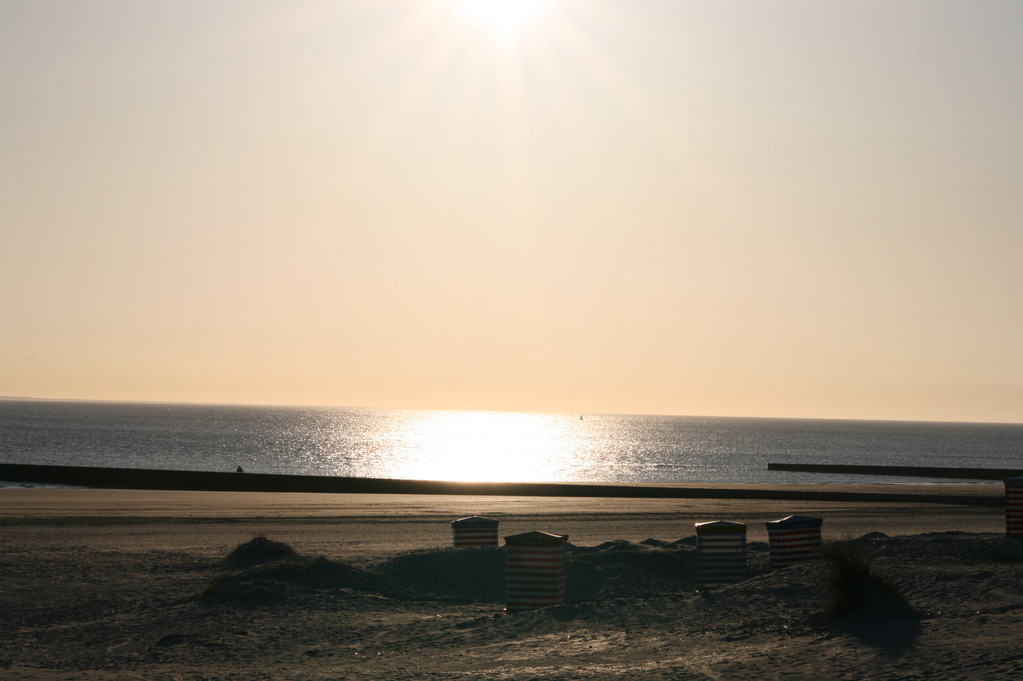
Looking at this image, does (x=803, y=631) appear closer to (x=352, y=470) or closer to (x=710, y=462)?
(x=352, y=470)

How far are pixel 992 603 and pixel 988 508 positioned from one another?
31.0m

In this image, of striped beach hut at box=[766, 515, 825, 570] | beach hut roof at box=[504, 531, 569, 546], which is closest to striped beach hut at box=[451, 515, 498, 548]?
beach hut roof at box=[504, 531, 569, 546]

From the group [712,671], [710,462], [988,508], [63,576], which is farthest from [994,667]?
[710,462]

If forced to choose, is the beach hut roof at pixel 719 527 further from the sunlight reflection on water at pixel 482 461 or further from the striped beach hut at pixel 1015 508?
the sunlight reflection on water at pixel 482 461

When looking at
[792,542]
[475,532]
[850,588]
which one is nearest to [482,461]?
[475,532]

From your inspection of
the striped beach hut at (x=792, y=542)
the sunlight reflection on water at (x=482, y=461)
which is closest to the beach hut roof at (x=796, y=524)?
the striped beach hut at (x=792, y=542)

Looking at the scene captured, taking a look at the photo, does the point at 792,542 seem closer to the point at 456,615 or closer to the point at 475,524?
the point at 456,615

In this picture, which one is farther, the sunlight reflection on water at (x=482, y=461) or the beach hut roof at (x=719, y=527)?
the sunlight reflection on water at (x=482, y=461)

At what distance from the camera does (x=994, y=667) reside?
10109 millimetres

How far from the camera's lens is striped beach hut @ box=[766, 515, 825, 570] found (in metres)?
18.8

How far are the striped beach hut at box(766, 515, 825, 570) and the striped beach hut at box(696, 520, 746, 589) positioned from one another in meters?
1.14

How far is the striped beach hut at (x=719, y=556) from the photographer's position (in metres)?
17.9

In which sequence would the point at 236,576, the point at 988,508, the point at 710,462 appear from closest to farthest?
the point at 236,576 → the point at 988,508 → the point at 710,462

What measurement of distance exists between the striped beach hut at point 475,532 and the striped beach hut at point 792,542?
6680mm
